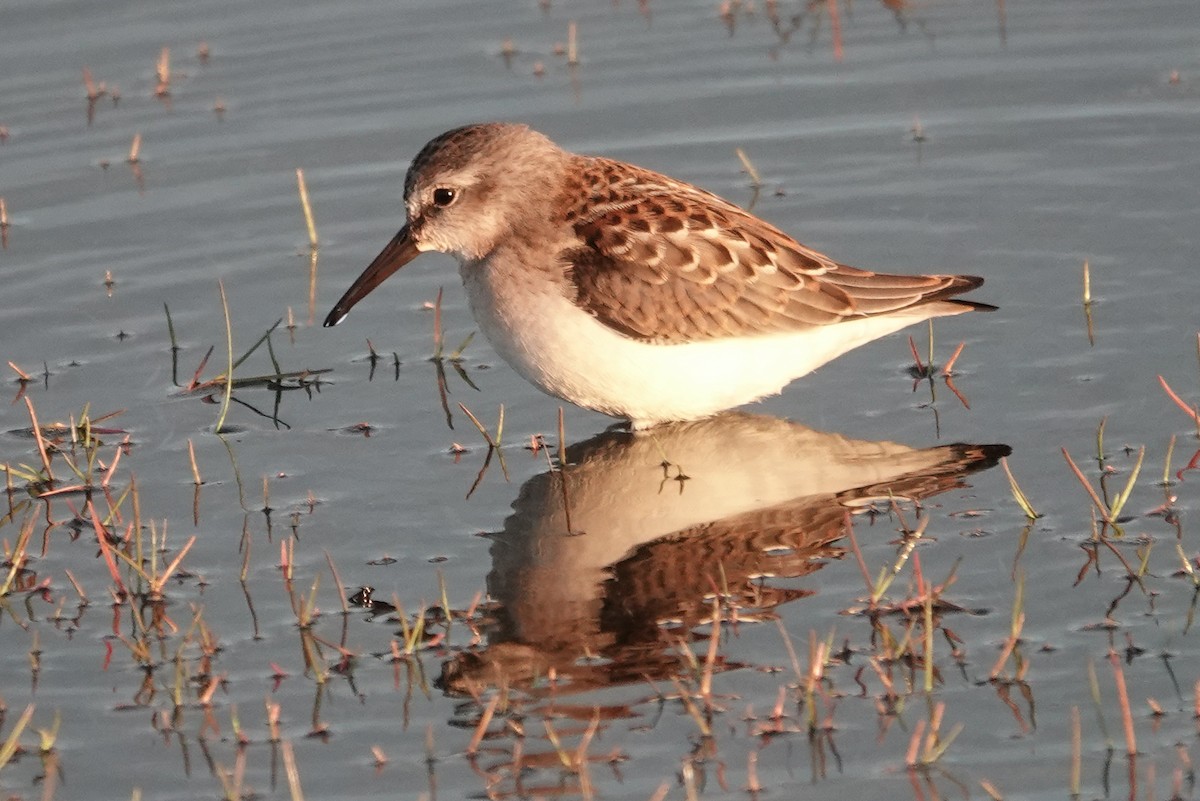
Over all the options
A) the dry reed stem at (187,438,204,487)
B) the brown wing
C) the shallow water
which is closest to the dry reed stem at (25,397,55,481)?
the shallow water

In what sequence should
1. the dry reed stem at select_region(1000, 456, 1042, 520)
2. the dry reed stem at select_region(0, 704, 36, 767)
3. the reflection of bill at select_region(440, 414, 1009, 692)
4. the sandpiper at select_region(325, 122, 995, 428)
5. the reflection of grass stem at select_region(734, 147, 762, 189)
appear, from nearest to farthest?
the dry reed stem at select_region(0, 704, 36, 767), the reflection of bill at select_region(440, 414, 1009, 692), the dry reed stem at select_region(1000, 456, 1042, 520), the sandpiper at select_region(325, 122, 995, 428), the reflection of grass stem at select_region(734, 147, 762, 189)

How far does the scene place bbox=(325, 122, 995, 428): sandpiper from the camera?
891cm

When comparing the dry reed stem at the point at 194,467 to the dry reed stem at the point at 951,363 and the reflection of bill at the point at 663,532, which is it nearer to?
the reflection of bill at the point at 663,532

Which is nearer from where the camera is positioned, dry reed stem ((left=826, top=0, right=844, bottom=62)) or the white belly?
the white belly

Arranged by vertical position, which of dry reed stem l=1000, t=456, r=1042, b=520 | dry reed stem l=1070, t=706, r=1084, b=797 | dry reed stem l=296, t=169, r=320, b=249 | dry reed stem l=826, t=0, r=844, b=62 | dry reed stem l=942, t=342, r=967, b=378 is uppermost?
dry reed stem l=826, t=0, r=844, b=62

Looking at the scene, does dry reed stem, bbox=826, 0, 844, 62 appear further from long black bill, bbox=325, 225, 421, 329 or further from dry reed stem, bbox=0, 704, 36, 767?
dry reed stem, bbox=0, 704, 36, 767

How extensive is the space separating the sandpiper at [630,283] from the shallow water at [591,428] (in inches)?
17.0

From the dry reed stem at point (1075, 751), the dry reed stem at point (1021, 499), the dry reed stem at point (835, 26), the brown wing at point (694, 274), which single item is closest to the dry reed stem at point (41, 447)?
the brown wing at point (694, 274)

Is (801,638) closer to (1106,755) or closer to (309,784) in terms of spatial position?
(1106,755)

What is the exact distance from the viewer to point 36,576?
8.11 meters

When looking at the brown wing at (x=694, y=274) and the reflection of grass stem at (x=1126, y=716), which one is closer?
the reflection of grass stem at (x=1126, y=716)

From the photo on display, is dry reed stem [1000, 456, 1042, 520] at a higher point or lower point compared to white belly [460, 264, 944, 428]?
lower

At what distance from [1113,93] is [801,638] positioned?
24.3ft

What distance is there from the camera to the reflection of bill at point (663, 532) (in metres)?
7.29
